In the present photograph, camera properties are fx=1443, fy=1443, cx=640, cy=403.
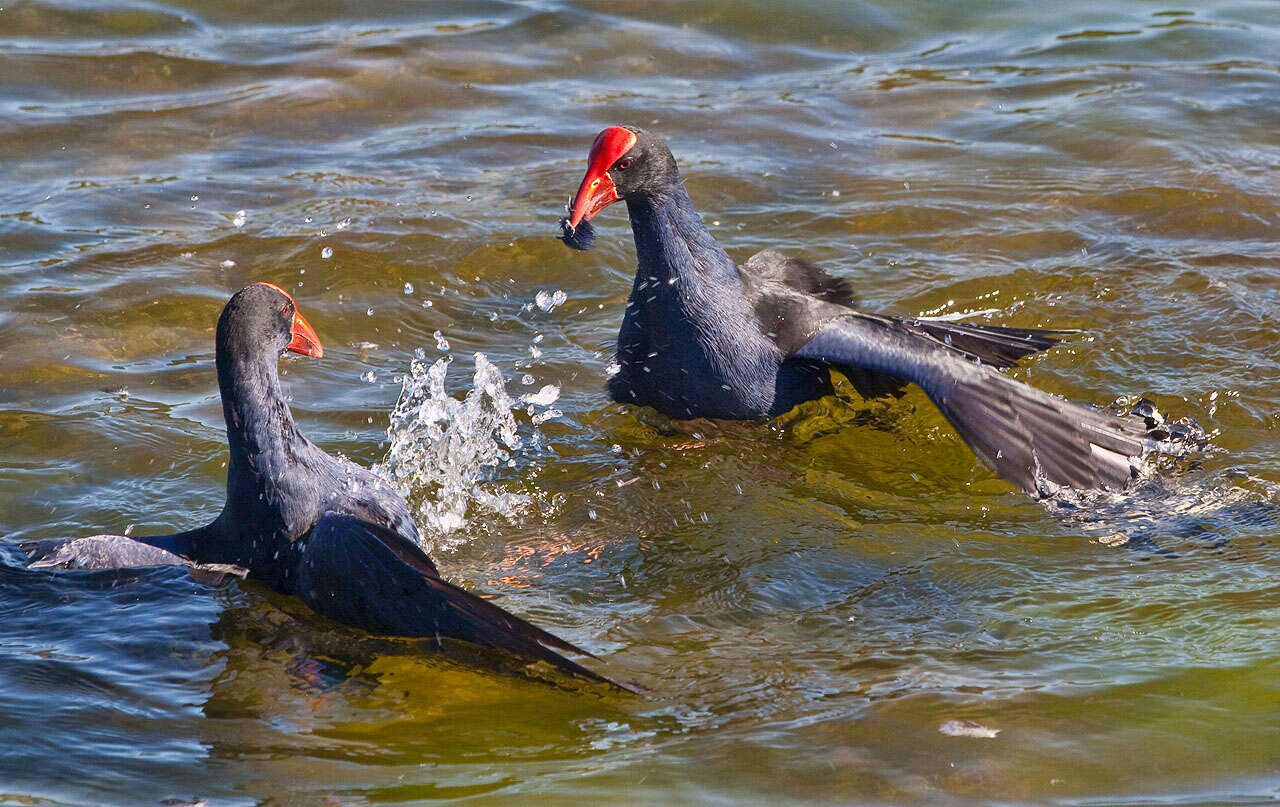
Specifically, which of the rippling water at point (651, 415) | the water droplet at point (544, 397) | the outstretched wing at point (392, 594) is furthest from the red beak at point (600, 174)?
the outstretched wing at point (392, 594)

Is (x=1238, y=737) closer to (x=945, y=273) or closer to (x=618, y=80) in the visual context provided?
(x=945, y=273)

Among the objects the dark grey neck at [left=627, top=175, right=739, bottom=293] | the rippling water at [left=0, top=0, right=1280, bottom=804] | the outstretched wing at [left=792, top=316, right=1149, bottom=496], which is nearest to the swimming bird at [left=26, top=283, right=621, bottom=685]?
the rippling water at [left=0, top=0, right=1280, bottom=804]

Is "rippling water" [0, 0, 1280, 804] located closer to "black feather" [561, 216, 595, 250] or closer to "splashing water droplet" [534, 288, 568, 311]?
"splashing water droplet" [534, 288, 568, 311]

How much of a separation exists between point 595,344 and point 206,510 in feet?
7.11

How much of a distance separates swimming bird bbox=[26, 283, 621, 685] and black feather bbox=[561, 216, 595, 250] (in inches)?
46.1

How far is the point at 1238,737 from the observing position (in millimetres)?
3775

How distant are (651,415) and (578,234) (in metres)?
0.81

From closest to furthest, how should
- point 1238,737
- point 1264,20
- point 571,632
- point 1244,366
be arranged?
point 1238,737 → point 571,632 → point 1244,366 → point 1264,20

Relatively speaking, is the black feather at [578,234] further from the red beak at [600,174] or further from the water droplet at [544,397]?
the water droplet at [544,397]

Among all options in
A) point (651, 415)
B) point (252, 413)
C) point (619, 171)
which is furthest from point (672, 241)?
point (252, 413)

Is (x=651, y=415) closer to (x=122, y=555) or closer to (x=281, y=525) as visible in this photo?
(x=281, y=525)

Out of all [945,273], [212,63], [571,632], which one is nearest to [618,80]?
[212,63]

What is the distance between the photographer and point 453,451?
5.51 m

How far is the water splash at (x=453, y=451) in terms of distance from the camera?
5293mm
